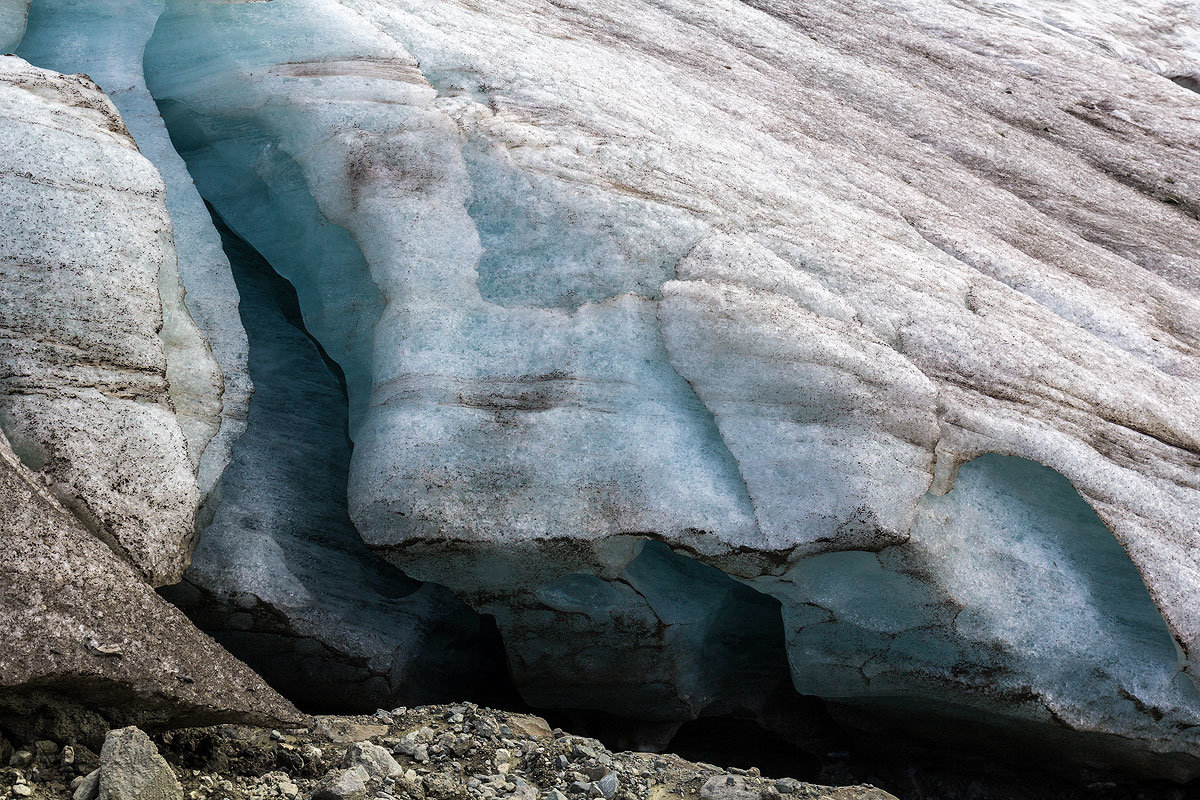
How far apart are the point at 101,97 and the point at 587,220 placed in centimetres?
238

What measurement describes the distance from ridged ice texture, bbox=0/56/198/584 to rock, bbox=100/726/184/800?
833 millimetres

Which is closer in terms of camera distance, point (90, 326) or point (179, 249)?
point (90, 326)

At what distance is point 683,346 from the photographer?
4.07 metres

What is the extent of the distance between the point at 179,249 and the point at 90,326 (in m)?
1.05

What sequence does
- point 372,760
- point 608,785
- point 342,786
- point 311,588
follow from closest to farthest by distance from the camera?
1. point 342,786
2. point 372,760
3. point 608,785
4. point 311,588

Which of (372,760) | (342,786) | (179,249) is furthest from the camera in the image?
(179,249)

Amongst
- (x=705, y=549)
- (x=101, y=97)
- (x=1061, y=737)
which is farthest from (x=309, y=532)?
(x=1061, y=737)

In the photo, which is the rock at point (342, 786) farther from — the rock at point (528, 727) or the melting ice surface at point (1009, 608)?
the melting ice surface at point (1009, 608)

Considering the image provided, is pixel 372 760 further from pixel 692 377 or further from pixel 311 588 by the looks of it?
pixel 692 377

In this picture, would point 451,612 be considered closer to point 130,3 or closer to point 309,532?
point 309,532

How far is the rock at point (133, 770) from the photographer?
2375 mm

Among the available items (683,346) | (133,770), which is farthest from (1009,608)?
(133,770)

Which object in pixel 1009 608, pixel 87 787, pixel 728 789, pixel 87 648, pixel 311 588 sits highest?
pixel 87 648

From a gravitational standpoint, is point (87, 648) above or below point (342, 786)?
above
